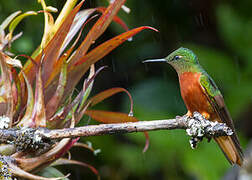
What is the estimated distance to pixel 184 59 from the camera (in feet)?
6.93

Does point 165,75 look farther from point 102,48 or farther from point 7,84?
point 7,84

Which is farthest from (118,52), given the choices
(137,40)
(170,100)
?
(170,100)

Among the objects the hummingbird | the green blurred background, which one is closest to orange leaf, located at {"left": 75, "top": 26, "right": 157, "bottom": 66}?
the hummingbird

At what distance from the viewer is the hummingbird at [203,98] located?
1.88 metres

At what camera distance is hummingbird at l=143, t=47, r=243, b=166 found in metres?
1.88

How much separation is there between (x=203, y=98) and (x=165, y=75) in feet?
8.16

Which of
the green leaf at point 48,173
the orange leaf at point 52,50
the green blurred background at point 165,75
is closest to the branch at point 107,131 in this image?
the green leaf at point 48,173

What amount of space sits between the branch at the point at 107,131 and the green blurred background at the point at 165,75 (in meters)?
2.10

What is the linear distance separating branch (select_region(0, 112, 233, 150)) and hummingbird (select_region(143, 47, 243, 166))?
38cm

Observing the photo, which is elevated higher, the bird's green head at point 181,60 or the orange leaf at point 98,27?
the orange leaf at point 98,27

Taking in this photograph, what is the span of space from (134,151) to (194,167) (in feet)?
3.14

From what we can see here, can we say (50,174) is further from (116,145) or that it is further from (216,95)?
(116,145)

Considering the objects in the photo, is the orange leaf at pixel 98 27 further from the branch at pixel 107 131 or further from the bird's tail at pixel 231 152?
the bird's tail at pixel 231 152

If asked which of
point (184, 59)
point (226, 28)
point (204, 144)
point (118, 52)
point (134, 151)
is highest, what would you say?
point (184, 59)
